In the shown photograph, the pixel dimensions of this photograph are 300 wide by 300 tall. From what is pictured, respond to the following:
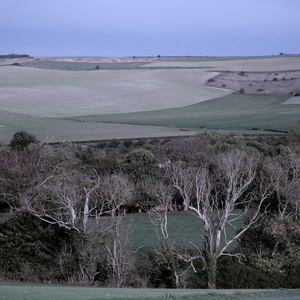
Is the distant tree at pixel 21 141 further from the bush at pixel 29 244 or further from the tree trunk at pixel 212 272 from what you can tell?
the tree trunk at pixel 212 272

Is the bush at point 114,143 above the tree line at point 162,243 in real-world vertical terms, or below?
below

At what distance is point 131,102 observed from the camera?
9712cm

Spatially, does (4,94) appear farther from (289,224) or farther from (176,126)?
(289,224)

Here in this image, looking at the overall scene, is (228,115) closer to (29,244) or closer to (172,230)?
(172,230)

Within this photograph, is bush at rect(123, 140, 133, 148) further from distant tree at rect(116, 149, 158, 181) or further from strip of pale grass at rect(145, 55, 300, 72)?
strip of pale grass at rect(145, 55, 300, 72)

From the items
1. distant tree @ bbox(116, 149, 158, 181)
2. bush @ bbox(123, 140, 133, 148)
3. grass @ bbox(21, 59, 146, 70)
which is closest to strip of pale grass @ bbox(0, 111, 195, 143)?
bush @ bbox(123, 140, 133, 148)

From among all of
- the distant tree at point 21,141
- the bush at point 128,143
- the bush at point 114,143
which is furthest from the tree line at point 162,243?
the bush at point 114,143

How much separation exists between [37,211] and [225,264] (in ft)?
27.1

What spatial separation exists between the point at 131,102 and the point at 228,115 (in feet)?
57.2

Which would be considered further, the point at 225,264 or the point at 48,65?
the point at 48,65

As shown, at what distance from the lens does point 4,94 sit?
97750 millimetres

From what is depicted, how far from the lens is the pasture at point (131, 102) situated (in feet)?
240

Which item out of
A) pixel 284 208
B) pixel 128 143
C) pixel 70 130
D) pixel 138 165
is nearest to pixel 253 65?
pixel 70 130

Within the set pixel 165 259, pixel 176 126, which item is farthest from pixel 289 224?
pixel 176 126
